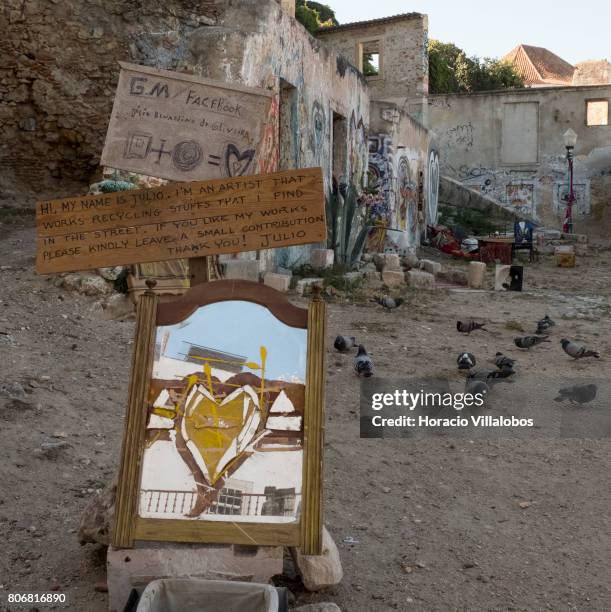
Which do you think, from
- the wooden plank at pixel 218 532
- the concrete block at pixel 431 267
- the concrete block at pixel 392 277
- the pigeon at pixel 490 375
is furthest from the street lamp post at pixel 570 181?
the wooden plank at pixel 218 532

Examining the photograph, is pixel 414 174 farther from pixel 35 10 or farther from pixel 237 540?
pixel 237 540

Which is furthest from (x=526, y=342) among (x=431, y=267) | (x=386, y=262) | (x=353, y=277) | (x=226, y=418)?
(x=431, y=267)


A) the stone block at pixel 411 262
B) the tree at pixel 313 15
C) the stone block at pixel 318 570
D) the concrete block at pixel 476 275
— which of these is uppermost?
the tree at pixel 313 15

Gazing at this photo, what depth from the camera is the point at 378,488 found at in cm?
363

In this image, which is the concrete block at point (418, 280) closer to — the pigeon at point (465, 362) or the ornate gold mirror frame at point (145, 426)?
the pigeon at point (465, 362)

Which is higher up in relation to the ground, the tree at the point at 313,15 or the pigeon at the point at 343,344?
the tree at the point at 313,15

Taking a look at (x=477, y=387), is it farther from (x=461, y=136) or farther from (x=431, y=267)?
(x=461, y=136)

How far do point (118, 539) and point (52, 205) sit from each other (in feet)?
3.70

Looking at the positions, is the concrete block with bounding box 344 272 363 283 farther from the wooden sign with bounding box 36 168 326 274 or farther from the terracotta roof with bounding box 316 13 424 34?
the terracotta roof with bounding box 316 13 424 34

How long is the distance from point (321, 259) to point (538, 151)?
15.0 meters

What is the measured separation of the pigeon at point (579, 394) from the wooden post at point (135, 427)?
3303 mm

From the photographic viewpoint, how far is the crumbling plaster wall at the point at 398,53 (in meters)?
20.0

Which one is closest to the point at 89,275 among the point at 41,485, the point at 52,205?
the point at 41,485

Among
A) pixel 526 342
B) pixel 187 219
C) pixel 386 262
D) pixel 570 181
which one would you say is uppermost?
pixel 570 181
